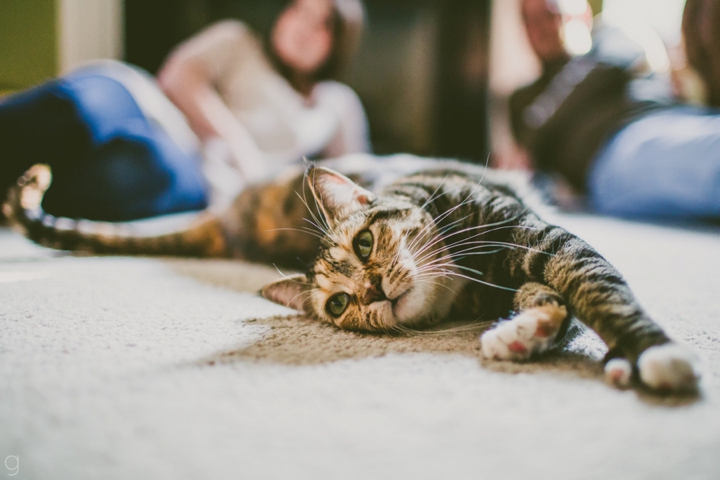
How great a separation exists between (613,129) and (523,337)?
188 cm

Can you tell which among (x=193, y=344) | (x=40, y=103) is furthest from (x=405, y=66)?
(x=193, y=344)

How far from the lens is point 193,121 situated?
6.61 feet

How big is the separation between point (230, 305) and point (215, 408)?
16.4 inches

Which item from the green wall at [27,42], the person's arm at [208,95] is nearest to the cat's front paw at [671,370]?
the person's arm at [208,95]

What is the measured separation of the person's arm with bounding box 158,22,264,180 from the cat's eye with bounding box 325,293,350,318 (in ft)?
4.21

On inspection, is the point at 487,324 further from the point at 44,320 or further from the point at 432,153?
the point at 432,153

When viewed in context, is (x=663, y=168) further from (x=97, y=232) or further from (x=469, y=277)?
(x=97, y=232)

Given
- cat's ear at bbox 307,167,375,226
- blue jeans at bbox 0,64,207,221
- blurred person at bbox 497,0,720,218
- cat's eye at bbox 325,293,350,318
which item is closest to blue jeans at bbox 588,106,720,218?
blurred person at bbox 497,0,720,218

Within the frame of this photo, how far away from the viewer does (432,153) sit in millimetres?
3420

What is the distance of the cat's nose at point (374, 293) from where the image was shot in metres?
0.70

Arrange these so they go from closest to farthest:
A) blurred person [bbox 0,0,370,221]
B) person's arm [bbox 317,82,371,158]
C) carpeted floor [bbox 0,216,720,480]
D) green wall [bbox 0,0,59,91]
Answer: carpeted floor [bbox 0,216,720,480]
blurred person [bbox 0,0,370,221]
green wall [bbox 0,0,59,91]
person's arm [bbox 317,82,371,158]

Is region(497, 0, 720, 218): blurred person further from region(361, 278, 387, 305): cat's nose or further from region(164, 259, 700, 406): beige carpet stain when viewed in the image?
region(361, 278, 387, 305): cat's nose

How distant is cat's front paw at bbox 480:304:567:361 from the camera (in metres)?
0.57

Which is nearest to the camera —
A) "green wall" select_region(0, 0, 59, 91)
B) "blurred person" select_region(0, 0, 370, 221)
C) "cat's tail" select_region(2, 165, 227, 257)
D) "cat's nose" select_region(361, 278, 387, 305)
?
"cat's nose" select_region(361, 278, 387, 305)
